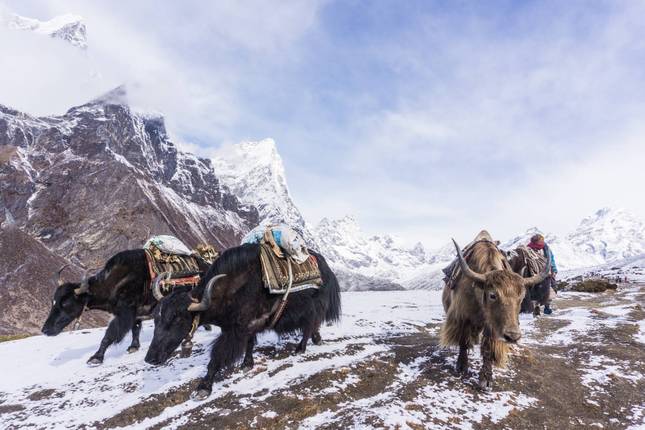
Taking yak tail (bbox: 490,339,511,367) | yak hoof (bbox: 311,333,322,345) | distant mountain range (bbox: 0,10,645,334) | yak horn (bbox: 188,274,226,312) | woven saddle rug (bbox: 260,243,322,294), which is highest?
distant mountain range (bbox: 0,10,645,334)

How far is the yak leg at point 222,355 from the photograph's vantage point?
4910 millimetres

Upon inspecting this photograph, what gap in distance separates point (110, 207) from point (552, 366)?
96515mm

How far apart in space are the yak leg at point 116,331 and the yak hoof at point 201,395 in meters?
2.78

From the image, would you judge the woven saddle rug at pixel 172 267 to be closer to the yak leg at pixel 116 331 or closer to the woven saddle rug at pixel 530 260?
the yak leg at pixel 116 331

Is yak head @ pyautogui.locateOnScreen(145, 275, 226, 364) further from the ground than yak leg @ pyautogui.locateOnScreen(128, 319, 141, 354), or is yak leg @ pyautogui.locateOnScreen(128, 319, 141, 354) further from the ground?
yak head @ pyautogui.locateOnScreen(145, 275, 226, 364)

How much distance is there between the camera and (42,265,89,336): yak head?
7.13 metres

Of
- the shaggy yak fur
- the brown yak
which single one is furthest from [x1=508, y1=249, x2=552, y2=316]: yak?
the shaggy yak fur

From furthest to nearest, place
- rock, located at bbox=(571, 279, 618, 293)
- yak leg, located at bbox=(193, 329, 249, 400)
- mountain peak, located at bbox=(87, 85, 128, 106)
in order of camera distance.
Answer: mountain peak, located at bbox=(87, 85, 128, 106), rock, located at bbox=(571, 279, 618, 293), yak leg, located at bbox=(193, 329, 249, 400)

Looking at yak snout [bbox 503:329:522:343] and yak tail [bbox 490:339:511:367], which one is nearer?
yak snout [bbox 503:329:522:343]

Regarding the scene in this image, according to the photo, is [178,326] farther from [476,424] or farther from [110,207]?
[110,207]

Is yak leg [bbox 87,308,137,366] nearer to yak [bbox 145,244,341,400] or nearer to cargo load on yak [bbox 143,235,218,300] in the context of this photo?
cargo load on yak [bbox 143,235,218,300]

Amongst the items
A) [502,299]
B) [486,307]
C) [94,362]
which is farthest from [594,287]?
[94,362]

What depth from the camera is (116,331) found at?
270 inches

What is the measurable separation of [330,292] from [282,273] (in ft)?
5.73
